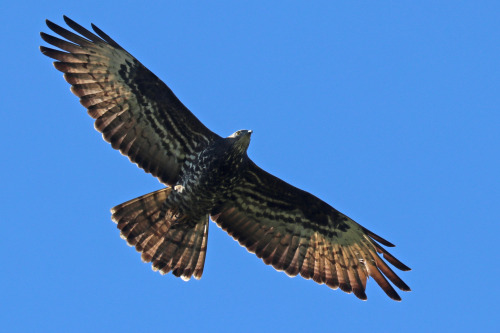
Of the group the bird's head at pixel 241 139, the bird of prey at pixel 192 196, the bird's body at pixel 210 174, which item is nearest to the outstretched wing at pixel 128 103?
the bird of prey at pixel 192 196

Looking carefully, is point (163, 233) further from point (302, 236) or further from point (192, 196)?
point (302, 236)

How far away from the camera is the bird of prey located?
1417 centimetres

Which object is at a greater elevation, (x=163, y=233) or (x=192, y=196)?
(x=192, y=196)

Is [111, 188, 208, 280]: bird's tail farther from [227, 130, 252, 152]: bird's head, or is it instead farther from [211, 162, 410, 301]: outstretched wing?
[227, 130, 252, 152]: bird's head

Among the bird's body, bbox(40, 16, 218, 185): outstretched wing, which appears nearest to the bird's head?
the bird's body

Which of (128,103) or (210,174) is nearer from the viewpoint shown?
(210,174)

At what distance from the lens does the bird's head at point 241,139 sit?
14008 millimetres

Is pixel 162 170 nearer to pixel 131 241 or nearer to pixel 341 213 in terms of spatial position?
pixel 131 241

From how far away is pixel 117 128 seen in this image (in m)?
14.3

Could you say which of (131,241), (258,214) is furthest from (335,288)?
(131,241)

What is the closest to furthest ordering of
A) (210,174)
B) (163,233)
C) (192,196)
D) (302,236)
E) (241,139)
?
(241,139), (210,174), (192,196), (163,233), (302,236)

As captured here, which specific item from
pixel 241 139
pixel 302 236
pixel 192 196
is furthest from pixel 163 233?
pixel 302 236

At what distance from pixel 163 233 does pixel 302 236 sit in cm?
228

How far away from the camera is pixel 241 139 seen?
1400 centimetres
